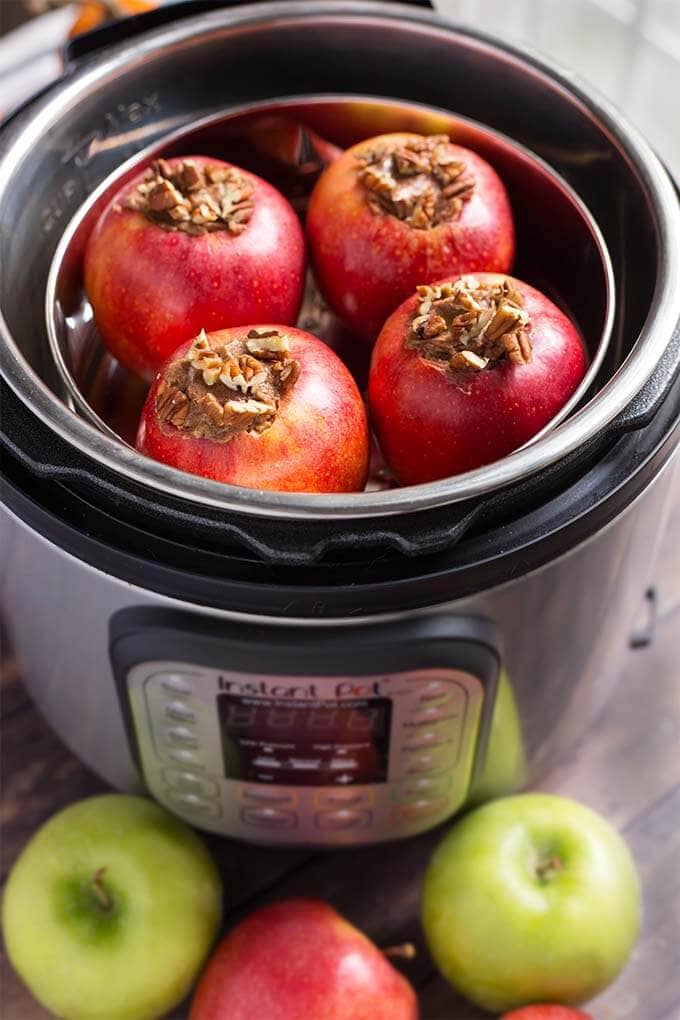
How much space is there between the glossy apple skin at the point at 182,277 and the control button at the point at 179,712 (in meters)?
0.21

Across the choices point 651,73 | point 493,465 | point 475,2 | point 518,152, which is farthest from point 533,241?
point 475,2

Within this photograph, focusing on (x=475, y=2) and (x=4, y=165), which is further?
(x=475, y=2)

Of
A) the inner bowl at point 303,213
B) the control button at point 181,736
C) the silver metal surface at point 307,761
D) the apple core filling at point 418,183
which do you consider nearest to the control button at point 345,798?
the silver metal surface at point 307,761

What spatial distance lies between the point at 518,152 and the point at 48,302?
344 mm

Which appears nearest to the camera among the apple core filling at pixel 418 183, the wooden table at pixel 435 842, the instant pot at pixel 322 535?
the instant pot at pixel 322 535

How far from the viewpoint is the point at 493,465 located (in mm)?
623

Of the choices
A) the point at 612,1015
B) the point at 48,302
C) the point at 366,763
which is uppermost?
the point at 48,302

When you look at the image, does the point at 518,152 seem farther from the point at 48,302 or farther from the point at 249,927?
the point at 249,927

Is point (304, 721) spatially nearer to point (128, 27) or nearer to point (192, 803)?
point (192, 803)

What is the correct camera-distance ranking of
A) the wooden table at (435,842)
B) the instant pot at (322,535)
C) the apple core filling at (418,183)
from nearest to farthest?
the instant pot at (322,535)
the apple core filling at (418,183)
the wooden table at (435,842)

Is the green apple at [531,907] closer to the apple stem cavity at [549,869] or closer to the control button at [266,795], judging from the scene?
the apple stem cavity at [549,869]

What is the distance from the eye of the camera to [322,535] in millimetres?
620

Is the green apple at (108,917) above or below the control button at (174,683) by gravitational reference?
below

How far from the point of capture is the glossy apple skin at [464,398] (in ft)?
2.22
